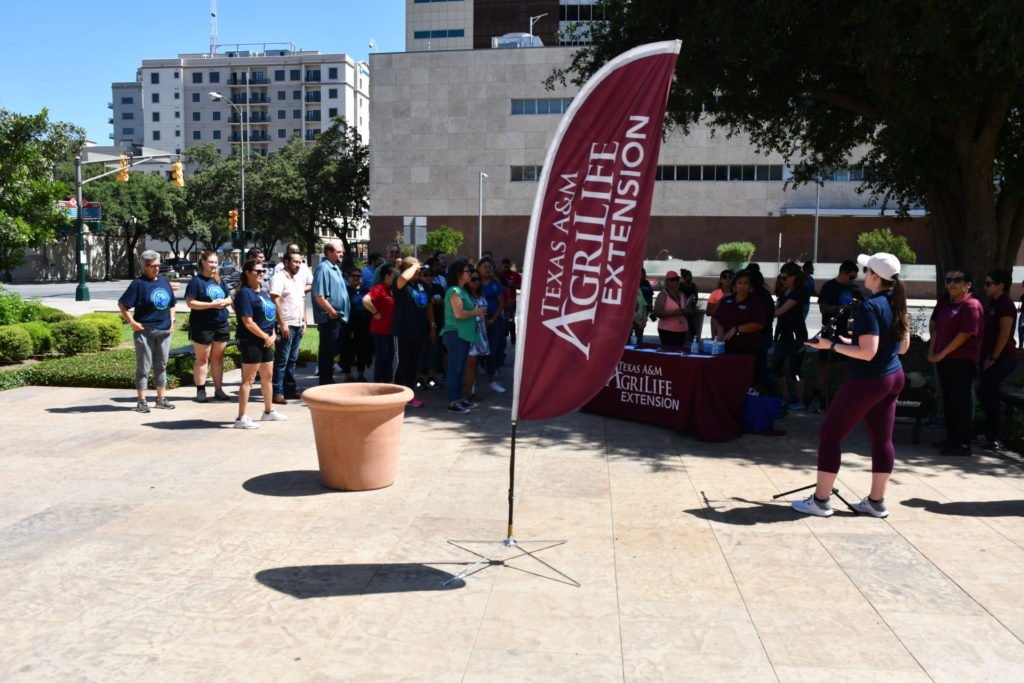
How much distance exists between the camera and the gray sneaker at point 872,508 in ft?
21.2

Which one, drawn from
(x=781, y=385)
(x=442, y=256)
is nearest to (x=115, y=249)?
(x=442, y=256)

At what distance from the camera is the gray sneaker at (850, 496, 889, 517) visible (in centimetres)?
646

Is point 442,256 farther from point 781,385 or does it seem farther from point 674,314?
point 781,385

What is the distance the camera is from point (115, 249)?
224 feet

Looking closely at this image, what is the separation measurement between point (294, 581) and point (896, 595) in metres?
3.56

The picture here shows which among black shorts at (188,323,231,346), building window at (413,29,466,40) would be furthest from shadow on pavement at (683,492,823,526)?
building window at (413,29,466,40)

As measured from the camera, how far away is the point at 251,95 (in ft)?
428

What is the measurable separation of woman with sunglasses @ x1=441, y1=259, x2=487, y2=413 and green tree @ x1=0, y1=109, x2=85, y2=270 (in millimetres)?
10853

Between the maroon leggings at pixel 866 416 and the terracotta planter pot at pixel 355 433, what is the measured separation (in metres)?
3.27

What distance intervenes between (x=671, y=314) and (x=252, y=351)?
6.08m

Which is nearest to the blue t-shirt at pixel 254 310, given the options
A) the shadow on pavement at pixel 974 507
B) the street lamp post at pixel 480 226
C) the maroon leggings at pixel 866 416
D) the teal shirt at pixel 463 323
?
the teal shirt at pixel 463 323

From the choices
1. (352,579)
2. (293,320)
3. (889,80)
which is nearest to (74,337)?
(293,320)

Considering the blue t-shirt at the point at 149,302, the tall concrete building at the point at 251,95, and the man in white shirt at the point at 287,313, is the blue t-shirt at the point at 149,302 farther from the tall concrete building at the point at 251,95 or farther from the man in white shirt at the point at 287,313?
the tall concrete building at the point at 251,95

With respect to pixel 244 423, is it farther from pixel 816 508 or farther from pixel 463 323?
pixel 816 508
